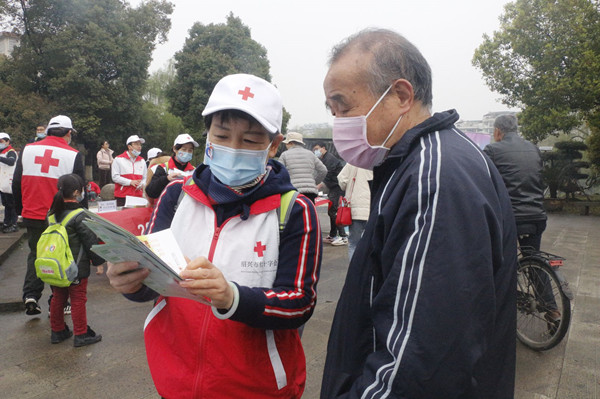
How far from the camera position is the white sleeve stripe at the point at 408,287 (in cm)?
93

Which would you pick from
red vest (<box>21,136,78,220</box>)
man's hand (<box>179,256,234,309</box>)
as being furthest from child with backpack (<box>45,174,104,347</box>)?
man's hand (<box>179,256,234,309</box>)

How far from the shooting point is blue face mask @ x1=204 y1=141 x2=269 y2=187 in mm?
1609

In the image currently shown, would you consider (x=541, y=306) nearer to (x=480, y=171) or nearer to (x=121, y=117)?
(x=480, y=171)

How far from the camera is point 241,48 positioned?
3075cm

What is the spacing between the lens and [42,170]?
4777 mm

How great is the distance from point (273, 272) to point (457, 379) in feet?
2.44

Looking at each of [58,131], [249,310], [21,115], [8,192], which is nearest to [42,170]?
[58,131]

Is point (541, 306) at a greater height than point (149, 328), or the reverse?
point (149, 328)

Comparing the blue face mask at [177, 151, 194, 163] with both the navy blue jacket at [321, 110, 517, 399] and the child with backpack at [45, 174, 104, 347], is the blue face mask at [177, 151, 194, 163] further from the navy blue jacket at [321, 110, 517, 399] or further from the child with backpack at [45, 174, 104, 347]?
the navy blue jacket at [321, 110, 517, 399]

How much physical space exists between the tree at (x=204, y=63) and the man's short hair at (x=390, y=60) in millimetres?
27805

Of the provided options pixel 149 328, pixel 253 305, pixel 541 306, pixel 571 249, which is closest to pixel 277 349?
pixel 253 305

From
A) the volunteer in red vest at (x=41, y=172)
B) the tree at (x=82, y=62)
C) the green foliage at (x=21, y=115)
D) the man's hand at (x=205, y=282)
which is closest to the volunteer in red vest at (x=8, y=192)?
the volunteer in red vest at (x=41, y=172)

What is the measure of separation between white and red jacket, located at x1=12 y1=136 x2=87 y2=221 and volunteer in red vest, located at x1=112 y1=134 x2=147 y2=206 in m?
2.43

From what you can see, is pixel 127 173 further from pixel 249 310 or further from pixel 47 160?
pixel 249 310
